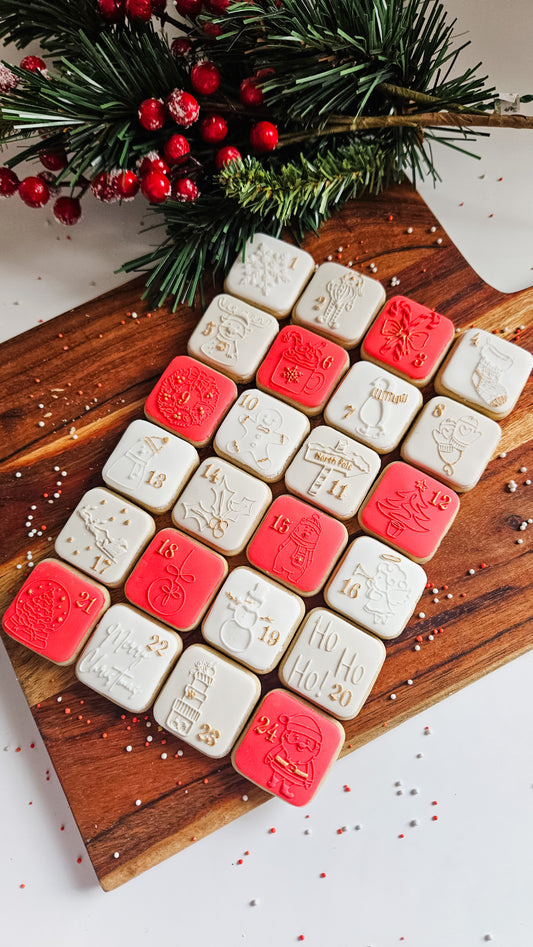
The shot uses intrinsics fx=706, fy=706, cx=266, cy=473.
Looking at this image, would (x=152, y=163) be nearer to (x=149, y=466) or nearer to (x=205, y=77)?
(x=205, y=77)

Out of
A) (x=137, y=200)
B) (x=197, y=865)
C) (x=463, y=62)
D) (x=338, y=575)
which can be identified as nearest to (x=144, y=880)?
(x=197, y=865)

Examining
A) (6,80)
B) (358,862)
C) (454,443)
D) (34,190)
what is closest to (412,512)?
(454,443)

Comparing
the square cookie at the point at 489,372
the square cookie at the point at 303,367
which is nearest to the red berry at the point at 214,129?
the square cookie at the point at 303,367

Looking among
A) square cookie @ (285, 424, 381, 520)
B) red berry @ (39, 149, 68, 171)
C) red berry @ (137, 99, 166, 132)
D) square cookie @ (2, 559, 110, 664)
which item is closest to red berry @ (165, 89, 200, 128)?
red berry @ (137, 99, 166, 132)

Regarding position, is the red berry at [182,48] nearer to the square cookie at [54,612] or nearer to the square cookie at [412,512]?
the square cookie at [412,512]

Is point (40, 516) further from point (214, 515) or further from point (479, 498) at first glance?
point (479, 498)

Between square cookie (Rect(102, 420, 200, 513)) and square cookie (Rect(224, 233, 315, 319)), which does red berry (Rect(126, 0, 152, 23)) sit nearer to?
square cookie (Rect(224, 233, 315, 319))
